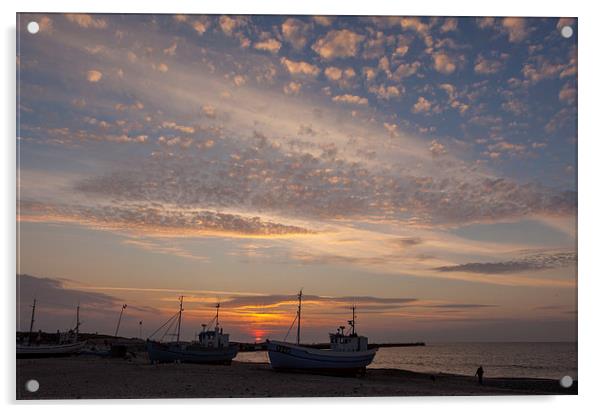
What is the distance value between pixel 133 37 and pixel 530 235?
7700 millimetres

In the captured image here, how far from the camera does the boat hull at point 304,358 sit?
2103 cm

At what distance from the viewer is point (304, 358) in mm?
21250

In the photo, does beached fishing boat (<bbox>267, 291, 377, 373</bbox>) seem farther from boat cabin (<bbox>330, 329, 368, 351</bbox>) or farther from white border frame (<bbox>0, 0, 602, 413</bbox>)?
white border frame (<bbox>0, 0, 602, 413</bbox>)

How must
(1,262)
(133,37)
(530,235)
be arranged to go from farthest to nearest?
(530,235)
(133,37)
(1,262)

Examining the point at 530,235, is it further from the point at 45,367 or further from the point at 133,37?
the point at 45,367

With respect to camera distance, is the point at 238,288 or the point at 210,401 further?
the point at 238,288

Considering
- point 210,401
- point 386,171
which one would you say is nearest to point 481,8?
point 386,171

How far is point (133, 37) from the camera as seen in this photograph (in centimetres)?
1084
